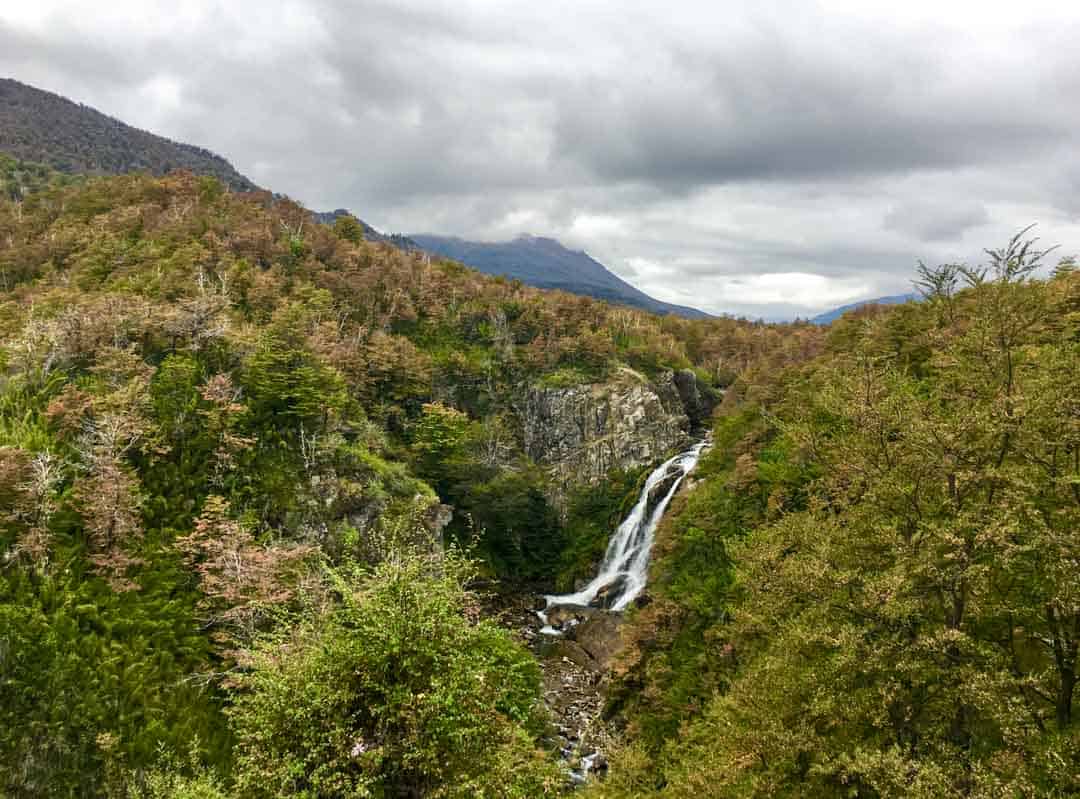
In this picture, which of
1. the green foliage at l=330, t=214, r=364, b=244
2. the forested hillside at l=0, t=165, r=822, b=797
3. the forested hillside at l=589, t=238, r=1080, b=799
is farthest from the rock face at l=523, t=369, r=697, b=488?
the forested hillside at l=589, t=238, r=1080, b=799

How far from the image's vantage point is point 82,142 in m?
134

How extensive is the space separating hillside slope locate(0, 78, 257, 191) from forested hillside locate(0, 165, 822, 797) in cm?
7871

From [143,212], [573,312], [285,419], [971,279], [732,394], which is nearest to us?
[971,279]

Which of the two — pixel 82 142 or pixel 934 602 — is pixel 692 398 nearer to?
pixel 934 602

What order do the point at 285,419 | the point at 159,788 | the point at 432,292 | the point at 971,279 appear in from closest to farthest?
the point at 159,788
the point at 971,279
the point at 285,419
the point at 432,292

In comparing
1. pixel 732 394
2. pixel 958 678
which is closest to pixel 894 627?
pixel 958 678

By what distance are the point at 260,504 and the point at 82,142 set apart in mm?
159976

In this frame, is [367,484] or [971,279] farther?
[367,484]

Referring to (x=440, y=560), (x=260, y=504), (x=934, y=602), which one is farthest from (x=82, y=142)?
(x=934, y=602)

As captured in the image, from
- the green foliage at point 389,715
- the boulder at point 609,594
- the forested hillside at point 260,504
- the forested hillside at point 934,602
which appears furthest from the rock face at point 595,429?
the green foliage at point 389,715

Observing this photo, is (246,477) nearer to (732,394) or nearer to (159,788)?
(159,788)

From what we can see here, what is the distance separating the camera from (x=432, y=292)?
57.1 m

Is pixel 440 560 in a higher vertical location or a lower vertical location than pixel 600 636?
higher

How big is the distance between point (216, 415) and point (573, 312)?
41188mm
